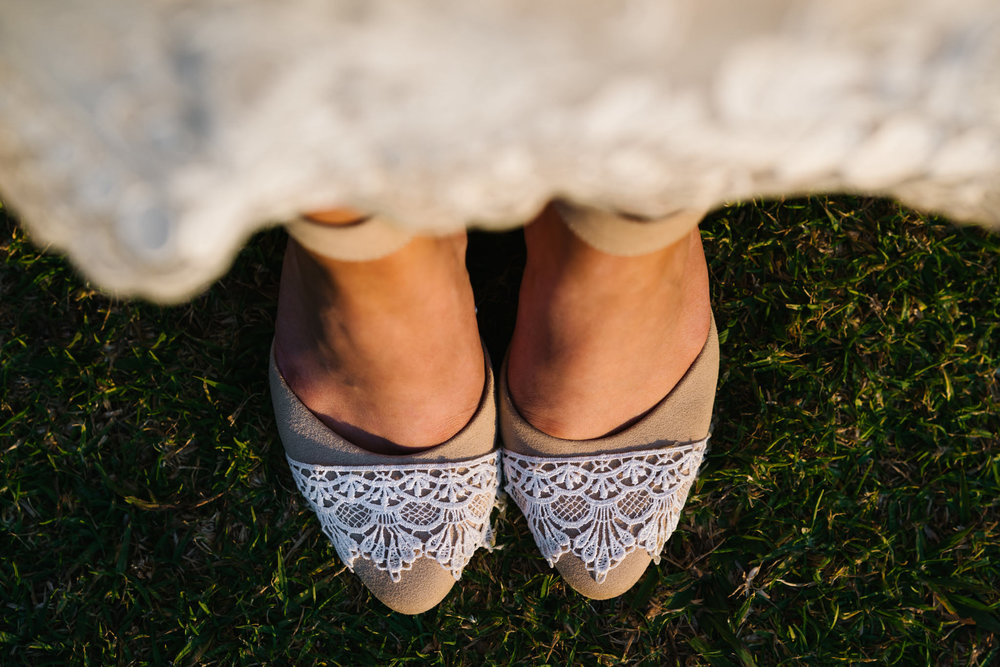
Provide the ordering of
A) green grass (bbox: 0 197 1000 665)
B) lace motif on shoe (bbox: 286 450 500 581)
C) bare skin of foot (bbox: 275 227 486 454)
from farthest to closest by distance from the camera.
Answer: green grass (bbox: 0 197 1000 665), lace motif on shoe (bbox: 286 450 500 581), bare skin of foot (bbox: 275 227 486 454)

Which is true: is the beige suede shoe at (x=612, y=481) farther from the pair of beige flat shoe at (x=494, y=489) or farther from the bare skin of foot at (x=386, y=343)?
the bare skin of foot at (x=386, y=343)

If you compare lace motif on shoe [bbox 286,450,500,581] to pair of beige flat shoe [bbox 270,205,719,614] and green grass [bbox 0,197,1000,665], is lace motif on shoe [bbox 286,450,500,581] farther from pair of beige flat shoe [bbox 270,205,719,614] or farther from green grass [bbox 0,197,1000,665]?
green grass [bbox 0,197,1000,665]

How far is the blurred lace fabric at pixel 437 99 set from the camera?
16.8 inches

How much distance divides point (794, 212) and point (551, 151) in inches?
40.4

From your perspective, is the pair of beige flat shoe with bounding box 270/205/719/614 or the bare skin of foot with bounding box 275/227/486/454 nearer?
the bare skin of foot with bounding box 275/227/486/454

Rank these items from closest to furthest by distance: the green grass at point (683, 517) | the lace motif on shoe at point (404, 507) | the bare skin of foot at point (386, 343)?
the bare skin of foot at point (386, 343)
the lace motif on shoe at point (404, 507)
the green grass at point (683, 517)

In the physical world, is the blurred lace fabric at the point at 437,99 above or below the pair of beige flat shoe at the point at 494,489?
above

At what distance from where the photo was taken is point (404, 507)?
3.55 ft

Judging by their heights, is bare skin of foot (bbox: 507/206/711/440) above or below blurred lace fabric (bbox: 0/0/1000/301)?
below

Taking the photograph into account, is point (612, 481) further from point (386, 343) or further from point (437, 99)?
point (437, 99)

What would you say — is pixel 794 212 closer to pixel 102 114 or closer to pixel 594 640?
pixel 594 640

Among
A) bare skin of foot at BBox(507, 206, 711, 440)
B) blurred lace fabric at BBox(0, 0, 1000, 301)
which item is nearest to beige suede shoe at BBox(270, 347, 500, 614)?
bare skin of foot at BBox(507, 206, 711, 440)

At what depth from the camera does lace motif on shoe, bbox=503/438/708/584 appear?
1.10m

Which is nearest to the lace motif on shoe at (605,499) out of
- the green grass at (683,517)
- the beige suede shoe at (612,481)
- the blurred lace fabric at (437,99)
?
the beige suede shoe at (612,481)
